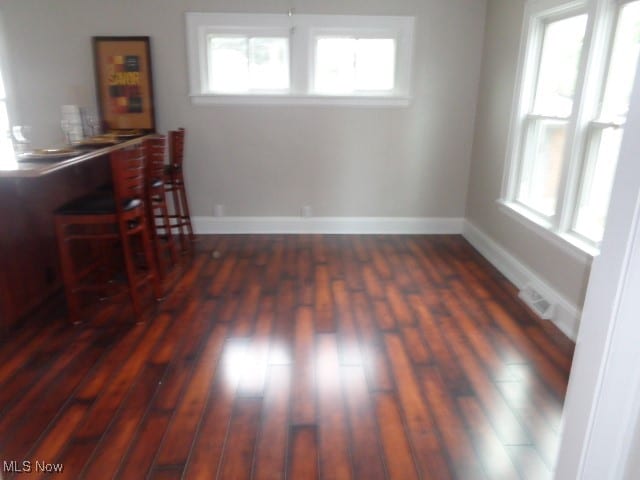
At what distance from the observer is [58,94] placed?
14.1ft

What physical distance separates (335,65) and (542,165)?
217 cm

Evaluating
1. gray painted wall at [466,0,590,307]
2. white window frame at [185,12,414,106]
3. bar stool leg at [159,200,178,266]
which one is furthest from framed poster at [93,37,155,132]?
gray painted wall at [466,0,590,307]

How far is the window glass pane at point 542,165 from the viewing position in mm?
3131

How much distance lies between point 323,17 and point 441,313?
2.95m

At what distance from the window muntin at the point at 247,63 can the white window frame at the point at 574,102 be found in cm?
216

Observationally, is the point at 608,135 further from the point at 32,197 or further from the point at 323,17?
the point at 32,197

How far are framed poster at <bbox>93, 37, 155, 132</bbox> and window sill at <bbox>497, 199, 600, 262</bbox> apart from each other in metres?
3.41

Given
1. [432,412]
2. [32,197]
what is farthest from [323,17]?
[432,412]

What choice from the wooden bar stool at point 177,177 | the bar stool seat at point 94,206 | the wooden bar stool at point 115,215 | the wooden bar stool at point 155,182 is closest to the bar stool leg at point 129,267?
the wooden bar stool at point 115,215

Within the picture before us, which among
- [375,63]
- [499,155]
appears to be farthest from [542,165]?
[375,63]

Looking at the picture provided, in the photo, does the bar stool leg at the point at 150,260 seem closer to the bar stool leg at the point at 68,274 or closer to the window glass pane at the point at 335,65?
the bar stool leg at the point at 68,274

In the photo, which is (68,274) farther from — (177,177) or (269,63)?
(269,63)

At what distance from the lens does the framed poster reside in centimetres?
416

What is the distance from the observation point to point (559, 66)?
310cm
